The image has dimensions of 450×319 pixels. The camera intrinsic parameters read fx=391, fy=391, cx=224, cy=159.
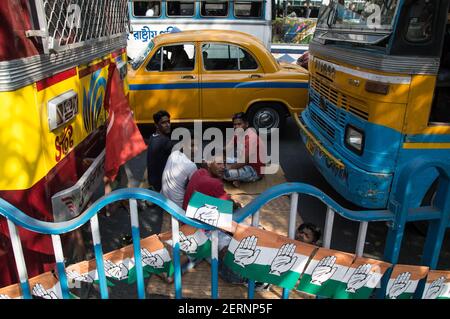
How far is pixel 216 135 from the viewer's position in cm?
717

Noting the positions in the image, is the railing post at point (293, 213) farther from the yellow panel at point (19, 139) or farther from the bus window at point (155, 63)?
the bus window at point (155, 63)

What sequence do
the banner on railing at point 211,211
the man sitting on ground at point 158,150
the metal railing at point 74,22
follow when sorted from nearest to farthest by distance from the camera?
the banner on railing at point 211,211, the metal railing at point 74,22, the man sitting on ground at point 158,150

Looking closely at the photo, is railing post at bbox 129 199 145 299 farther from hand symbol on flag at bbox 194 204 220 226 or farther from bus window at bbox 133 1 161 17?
bus window at bbox 133 1 161 17

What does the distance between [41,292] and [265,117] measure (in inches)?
215

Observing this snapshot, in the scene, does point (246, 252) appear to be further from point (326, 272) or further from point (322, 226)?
point (322, 226)

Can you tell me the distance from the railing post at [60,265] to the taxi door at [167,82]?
4.84 metres

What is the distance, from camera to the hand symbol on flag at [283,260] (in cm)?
211

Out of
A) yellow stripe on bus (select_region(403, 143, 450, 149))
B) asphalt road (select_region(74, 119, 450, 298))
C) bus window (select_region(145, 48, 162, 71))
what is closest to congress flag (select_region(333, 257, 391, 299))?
yellow stripe on bus (select_region(403, 143, 450, 149))

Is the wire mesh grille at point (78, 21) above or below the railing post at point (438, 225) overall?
above

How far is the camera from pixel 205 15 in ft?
37.2

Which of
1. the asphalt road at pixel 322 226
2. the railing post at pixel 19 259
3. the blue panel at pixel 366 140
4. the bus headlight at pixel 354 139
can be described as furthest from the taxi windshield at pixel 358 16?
the railing post at pixel 19 259

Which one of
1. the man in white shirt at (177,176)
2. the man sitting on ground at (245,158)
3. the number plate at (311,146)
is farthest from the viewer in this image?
the man sitting on ground at (245,158)

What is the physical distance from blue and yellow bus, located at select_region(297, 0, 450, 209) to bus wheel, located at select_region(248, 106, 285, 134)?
276cm

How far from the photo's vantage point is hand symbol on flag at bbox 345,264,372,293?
7.03ft
